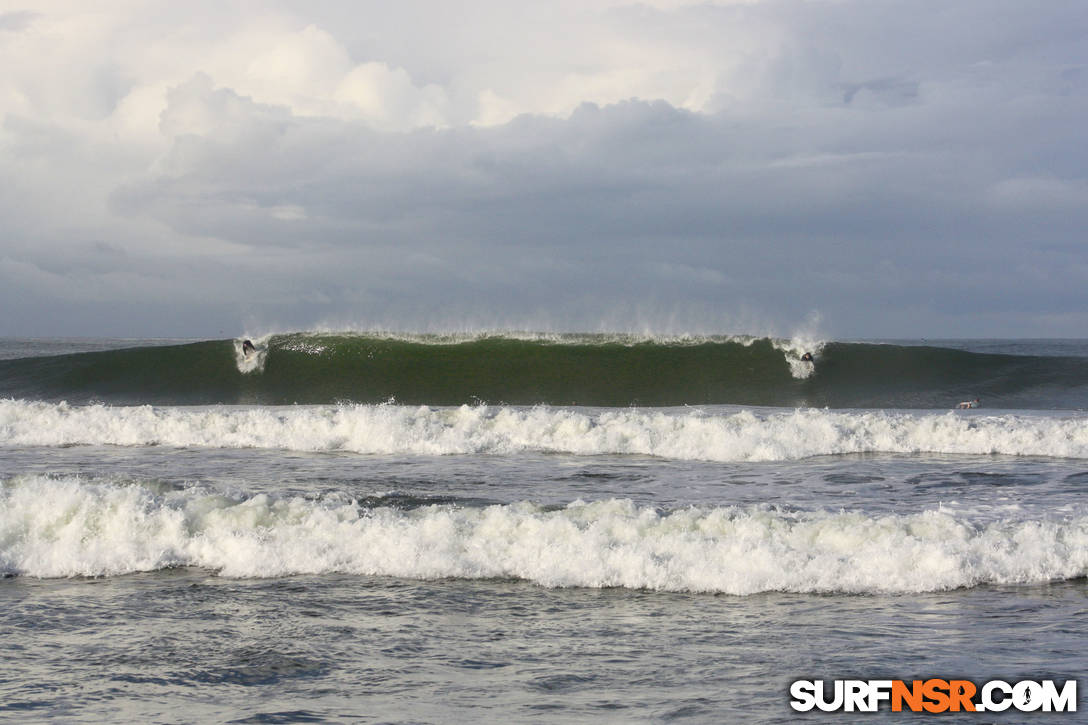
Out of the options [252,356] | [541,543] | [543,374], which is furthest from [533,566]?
[252,356]

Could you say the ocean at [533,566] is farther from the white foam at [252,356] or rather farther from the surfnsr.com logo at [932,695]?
the white foam at [252,356]

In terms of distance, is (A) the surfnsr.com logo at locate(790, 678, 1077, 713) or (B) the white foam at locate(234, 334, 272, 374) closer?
(A) the surfnsr.com logo at locate(790, 678, 1077, 713)

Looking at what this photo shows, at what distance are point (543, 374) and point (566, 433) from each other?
950cm

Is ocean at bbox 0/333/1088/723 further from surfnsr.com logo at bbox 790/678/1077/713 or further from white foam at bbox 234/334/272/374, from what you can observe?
white foam at bbox 234/334/272/374

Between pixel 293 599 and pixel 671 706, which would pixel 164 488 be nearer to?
pixel 293 599

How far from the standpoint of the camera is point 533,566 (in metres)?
6.90

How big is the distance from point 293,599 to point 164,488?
3.73 m

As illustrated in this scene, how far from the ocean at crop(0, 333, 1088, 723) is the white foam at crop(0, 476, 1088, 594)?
0.02 meters

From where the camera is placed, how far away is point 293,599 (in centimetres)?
624

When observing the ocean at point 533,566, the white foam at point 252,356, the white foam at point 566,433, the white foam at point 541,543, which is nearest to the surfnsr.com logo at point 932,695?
the ocean at point 533,566

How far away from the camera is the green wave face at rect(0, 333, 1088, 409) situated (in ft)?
73.9

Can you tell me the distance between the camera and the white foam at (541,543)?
670 cm

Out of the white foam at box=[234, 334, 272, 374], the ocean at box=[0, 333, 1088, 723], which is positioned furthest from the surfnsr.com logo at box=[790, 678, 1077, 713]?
the white foam at box=[234, 334, 272, 374]

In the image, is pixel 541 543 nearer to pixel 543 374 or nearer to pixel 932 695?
pixel 932 695
